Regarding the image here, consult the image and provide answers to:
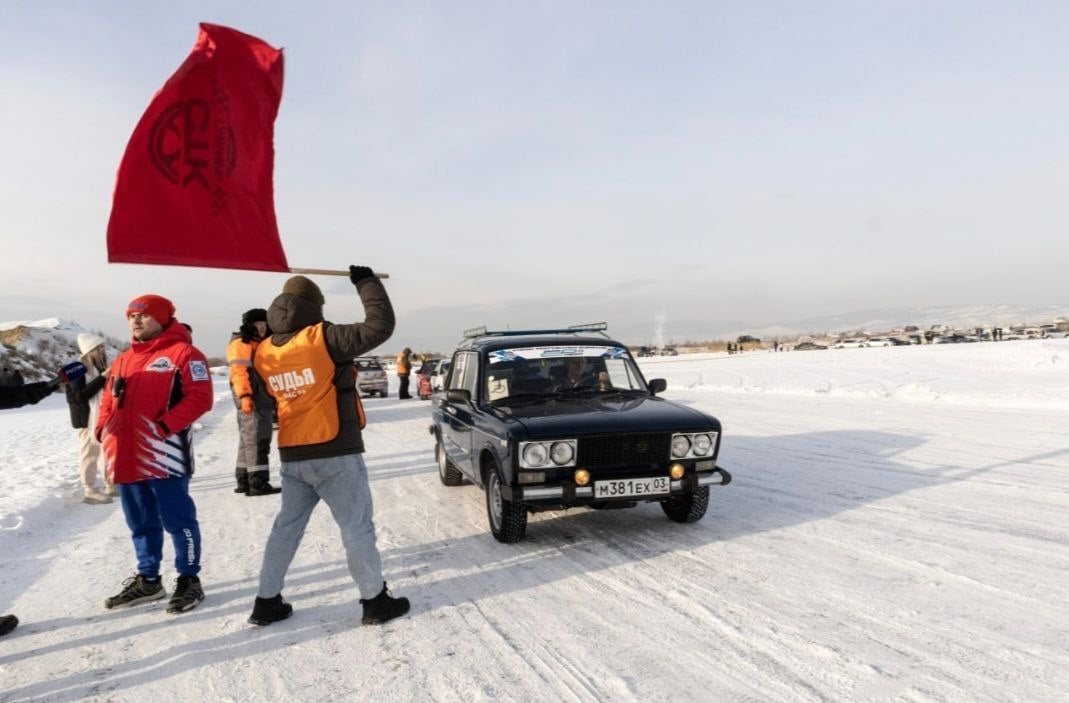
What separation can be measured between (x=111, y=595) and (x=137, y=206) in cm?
Result: 265

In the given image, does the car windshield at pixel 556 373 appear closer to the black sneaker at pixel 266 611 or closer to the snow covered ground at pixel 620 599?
the snow covered ground at pixel 620 599

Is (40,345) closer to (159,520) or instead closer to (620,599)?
(159,520)

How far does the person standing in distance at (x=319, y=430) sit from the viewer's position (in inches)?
144

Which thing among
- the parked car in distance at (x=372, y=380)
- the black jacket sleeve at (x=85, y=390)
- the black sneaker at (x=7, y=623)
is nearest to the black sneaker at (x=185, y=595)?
the black sneaker at (x=7, y=623)

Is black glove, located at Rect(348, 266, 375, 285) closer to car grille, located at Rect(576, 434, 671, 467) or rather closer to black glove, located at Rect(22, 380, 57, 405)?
black glove, located at Rect(22, 380, 57, 405)

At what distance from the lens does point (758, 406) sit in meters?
15.4

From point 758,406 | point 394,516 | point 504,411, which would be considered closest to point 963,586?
point 504,411

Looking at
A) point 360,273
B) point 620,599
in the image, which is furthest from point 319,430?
point 620,599

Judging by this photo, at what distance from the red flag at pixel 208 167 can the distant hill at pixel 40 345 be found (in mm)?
25964

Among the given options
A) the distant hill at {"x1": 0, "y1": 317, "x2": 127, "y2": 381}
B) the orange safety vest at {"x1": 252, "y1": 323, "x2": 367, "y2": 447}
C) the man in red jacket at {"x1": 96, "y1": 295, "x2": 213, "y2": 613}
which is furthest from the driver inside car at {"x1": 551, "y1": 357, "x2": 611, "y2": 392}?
the distant hill at {"x1": 0, "y1": 317, "x2": 127, "y2": 381}

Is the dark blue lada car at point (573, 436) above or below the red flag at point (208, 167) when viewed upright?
below

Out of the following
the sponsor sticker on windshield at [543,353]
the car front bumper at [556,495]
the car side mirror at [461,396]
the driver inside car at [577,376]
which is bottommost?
the car front bumper at [556,495]

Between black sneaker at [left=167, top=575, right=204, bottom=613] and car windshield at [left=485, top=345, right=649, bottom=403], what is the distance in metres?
2.82

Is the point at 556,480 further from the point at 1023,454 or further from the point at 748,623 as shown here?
the point at 1023,454
